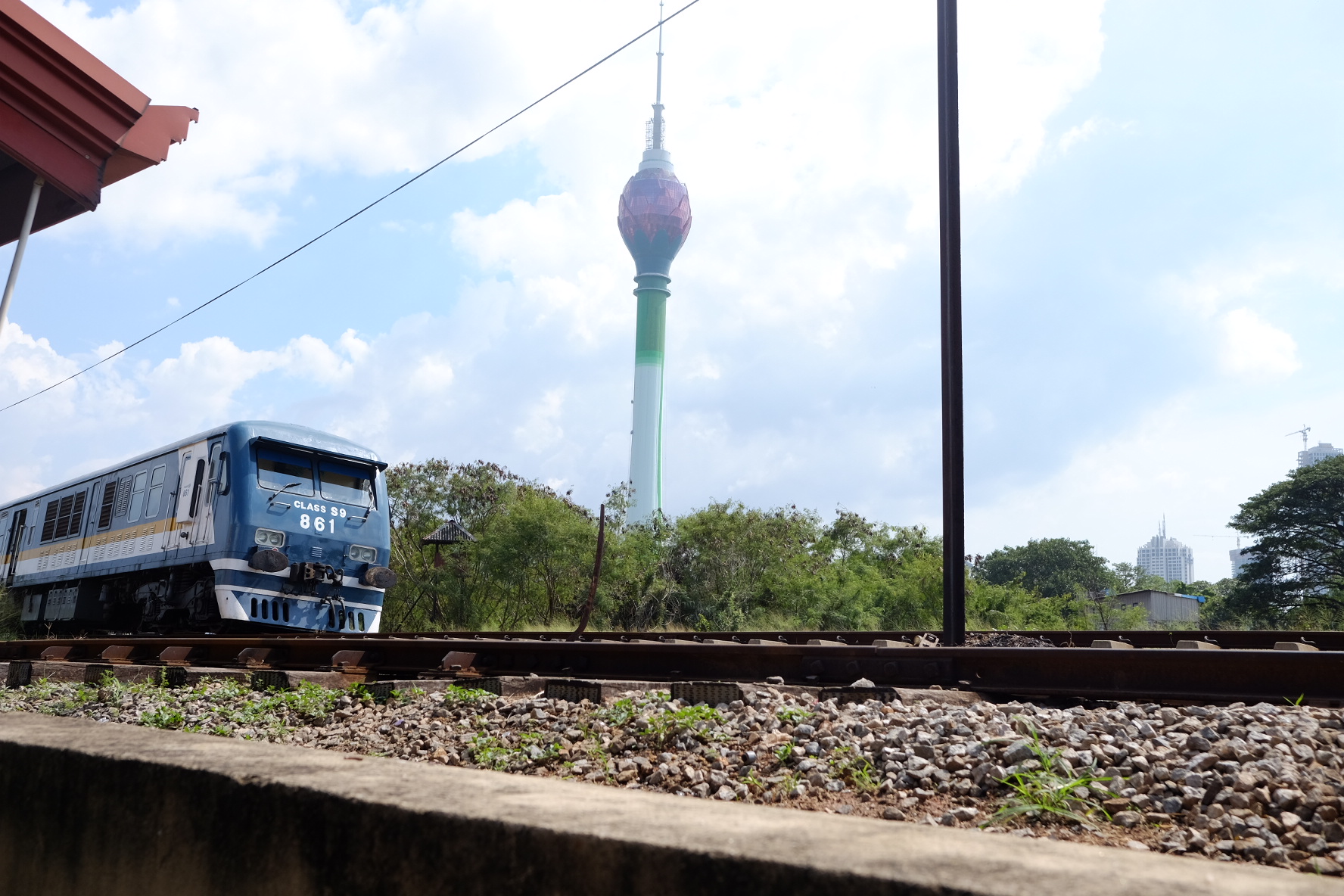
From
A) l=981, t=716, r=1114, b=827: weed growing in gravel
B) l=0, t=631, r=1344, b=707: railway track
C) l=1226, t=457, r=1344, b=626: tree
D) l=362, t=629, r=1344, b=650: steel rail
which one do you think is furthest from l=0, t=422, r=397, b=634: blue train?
l=1226, t=457, r=1344, b=626: tree

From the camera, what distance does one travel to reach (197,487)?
12.9 m

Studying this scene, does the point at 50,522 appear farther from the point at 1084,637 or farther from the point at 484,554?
the point at 1084,637

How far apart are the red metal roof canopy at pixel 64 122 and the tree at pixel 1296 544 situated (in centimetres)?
4118

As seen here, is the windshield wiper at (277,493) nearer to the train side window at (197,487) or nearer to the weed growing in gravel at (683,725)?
the train side window at (197,487)

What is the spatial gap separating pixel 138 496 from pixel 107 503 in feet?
4.13

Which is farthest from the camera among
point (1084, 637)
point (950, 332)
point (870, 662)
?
point (1084, 637)

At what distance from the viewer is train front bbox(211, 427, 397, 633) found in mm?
12055

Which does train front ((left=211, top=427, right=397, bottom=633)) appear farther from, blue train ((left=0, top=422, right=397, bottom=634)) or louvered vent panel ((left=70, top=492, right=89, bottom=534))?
louvered vent panel ((left=70, top=492, right=89, bottom=534))

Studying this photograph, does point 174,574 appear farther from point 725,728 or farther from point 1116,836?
point 1116,836

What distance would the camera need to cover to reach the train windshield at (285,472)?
1266 cm

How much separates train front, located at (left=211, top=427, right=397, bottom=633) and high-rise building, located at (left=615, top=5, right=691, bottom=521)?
86.5 meters

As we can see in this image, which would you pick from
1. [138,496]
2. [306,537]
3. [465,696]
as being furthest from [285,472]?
[465,696]

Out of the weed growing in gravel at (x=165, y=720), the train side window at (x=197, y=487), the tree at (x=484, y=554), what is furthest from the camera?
the tree at (x=484, y=554)

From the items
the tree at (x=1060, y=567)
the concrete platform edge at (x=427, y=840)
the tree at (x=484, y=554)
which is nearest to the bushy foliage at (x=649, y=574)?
the tree at (x=484, y=554)
